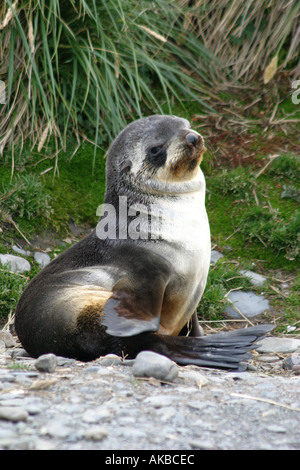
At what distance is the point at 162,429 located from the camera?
2238mm

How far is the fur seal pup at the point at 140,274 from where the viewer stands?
11.5ft

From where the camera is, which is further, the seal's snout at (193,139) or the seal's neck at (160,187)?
the seal's neck at (160,187)

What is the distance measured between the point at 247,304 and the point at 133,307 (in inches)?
76.3

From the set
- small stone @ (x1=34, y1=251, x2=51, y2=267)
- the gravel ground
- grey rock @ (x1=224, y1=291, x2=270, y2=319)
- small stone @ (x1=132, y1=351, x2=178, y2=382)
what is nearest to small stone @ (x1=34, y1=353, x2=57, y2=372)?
the gravel ground

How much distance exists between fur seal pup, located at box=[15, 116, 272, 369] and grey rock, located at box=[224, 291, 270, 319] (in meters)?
0.89

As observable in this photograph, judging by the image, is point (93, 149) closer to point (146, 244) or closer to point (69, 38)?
point (69, 38)

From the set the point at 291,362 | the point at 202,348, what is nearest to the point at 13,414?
the point at 202,348

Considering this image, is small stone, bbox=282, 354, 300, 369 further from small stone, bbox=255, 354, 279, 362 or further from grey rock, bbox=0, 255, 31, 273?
grey rock, bbox=0, 255, 31, 273

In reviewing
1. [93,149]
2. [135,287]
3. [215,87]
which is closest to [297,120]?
[215,87]

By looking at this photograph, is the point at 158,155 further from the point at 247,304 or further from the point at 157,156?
the point at 247,304

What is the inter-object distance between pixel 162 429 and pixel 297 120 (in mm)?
5178

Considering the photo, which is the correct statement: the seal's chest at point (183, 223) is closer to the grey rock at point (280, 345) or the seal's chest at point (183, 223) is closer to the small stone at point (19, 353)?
the grey rock at point (280, 345)

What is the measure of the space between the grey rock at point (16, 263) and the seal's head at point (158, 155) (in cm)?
137

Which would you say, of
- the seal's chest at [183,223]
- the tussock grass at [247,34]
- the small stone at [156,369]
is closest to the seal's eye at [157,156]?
the seal's chest at [183,223]
